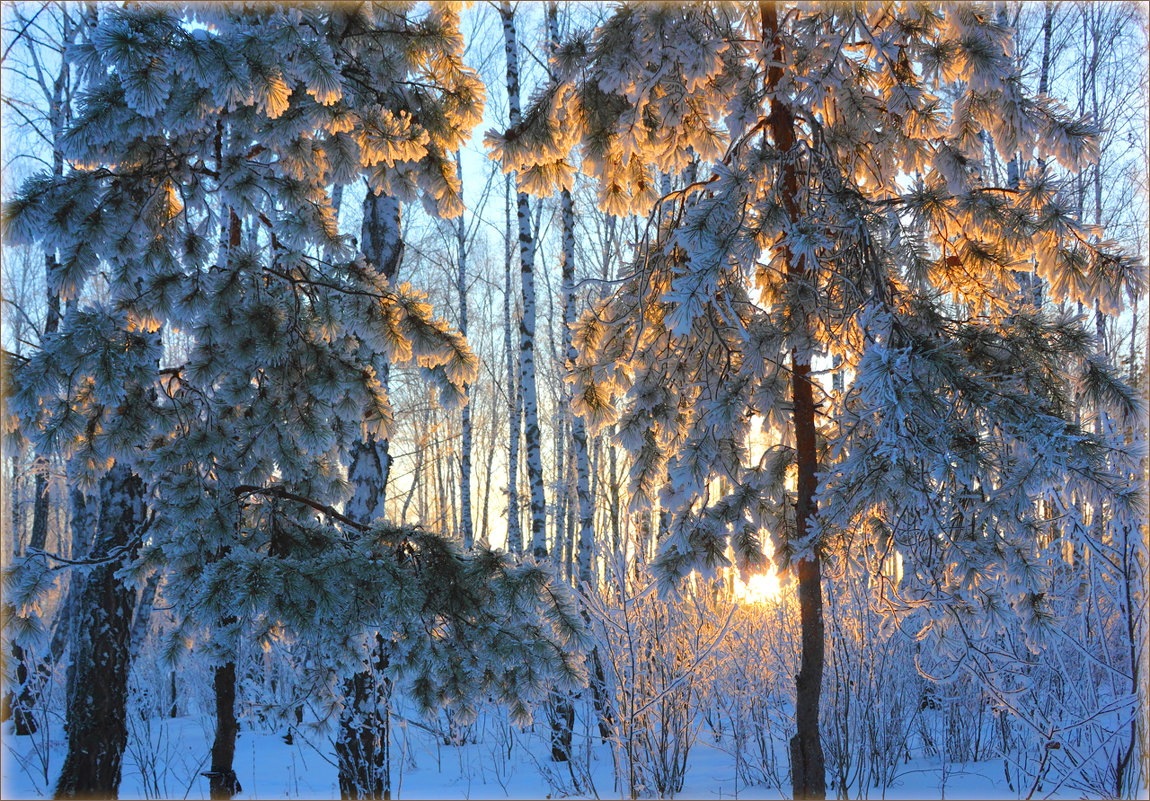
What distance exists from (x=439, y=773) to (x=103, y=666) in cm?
303

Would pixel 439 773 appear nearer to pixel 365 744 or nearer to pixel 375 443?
pixel 365 744

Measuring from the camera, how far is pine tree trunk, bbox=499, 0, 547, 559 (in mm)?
7840

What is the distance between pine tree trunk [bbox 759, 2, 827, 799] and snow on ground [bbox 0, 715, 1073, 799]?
1810mm

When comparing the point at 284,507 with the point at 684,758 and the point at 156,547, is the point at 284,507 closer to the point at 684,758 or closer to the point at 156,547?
the point at 156,547

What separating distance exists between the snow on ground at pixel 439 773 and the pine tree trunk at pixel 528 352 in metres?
1.97

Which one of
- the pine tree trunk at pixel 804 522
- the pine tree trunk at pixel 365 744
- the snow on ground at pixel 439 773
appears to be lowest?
the snow on ground at pixel 439 773

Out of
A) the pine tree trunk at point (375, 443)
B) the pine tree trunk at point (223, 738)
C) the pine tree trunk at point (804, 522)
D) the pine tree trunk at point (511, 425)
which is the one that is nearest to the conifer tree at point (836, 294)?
the pine tree trunk at point (804, 522)

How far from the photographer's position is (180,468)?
393cm

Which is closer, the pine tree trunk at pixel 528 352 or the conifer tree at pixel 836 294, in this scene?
the conifer tree at pixel 836 294

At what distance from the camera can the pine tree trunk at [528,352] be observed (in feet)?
25.7

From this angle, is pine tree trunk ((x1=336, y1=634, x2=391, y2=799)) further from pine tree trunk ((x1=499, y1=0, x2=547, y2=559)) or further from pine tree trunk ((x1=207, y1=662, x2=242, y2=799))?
pine tree trunk ((x1=499, y1=0, x2=547, y2=559))

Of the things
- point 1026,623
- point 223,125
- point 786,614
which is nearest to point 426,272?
point 786,614

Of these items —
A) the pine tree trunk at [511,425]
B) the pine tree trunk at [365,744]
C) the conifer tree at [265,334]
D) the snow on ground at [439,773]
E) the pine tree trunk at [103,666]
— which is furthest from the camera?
the pine tree trunk at [511,425]

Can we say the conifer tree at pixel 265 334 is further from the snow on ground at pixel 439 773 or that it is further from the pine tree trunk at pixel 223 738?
the snow on ground at pixel 439 773
